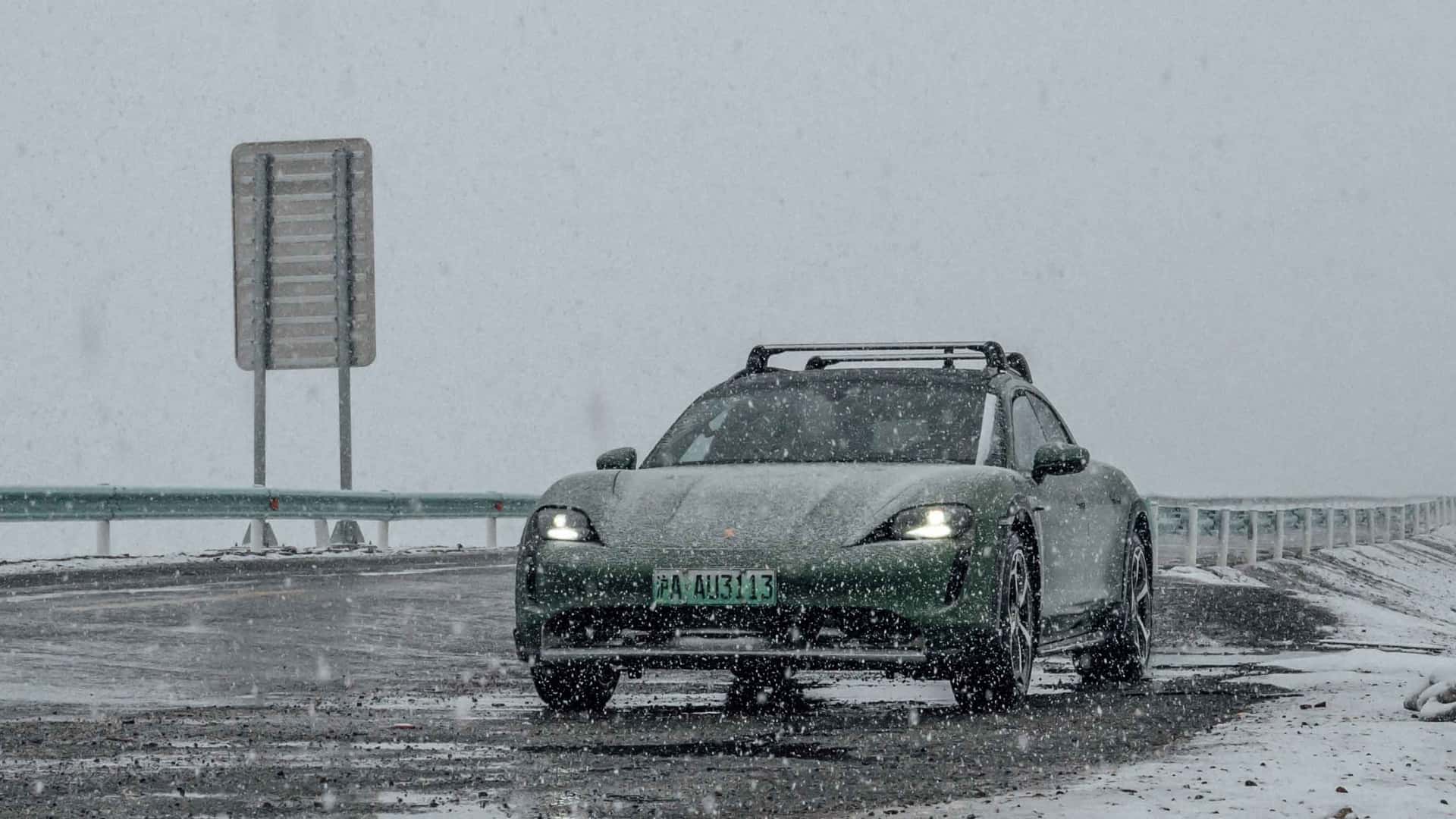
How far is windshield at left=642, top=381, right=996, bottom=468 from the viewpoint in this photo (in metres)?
9.23

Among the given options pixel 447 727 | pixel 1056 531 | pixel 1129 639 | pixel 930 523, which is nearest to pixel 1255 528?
pixel 1129 639

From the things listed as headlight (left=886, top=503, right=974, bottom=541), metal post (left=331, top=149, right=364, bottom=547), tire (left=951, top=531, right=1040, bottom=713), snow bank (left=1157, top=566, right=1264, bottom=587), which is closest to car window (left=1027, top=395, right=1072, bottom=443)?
tire (left=951, top=531, right=1040, bottom=713)

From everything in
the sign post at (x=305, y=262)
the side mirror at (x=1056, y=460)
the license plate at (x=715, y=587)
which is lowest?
the license plate at (x=715, y=587)

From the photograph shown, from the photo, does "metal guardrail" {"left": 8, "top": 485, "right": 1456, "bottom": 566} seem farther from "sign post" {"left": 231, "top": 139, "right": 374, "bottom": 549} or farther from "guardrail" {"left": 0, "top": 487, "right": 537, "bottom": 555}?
"sign post" {"left": 231, "top": 139, "right": 374, "bottom": 549}

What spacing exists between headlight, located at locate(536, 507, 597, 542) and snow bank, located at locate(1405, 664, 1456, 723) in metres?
3.00

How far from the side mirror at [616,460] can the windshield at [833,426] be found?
19 cm

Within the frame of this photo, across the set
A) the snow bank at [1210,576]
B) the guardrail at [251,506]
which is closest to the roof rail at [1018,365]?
the snow bank at [1210,576]

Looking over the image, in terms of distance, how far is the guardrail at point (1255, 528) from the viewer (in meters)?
27.6

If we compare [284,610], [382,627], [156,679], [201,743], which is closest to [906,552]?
[201,743]

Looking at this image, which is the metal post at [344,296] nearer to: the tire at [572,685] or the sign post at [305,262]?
the sign post at [305,262]

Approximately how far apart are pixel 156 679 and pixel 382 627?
10.4 ft

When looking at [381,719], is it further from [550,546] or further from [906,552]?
[906,552]

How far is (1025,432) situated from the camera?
985 centimetres

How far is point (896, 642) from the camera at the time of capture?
8141 millimetres
